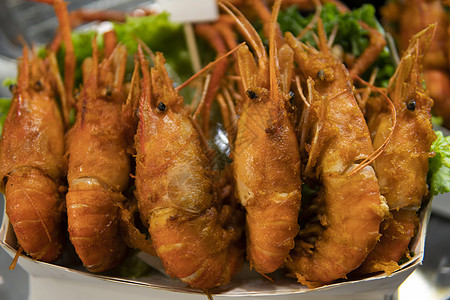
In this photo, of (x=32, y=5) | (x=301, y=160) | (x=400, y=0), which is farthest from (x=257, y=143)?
(x=32, y=5)

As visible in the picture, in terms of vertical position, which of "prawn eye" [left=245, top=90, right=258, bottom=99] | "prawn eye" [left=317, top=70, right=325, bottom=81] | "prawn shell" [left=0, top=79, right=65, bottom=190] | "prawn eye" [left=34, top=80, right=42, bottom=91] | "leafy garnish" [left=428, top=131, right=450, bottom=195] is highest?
"prawn eye" [left=317, top=70, right=325, bottom=81]

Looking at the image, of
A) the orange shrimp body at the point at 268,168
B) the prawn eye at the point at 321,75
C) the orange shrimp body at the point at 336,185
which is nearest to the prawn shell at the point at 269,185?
the orange shrimp body at the point at 268,168

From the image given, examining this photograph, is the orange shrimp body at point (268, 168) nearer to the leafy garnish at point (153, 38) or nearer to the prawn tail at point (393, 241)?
the prawn tail at point (393, 241)

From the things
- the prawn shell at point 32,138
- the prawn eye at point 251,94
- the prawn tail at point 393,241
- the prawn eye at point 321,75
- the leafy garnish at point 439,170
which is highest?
the prawn eye at point 321,75

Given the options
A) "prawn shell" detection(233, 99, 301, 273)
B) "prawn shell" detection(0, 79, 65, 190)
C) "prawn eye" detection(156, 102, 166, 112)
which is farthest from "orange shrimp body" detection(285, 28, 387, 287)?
"prawn shell" detection(0, 79, 65, 190)

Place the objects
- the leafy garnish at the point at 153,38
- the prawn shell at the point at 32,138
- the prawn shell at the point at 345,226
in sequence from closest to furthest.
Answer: the prawn shell at the point at 345,226 → the prawn shell at the point at 32,138 → the leafy garnish at the point at 153,38

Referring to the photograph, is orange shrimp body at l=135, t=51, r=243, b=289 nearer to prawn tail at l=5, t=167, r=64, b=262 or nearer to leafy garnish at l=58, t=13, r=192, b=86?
prawn tail at l=5, t=167, r=64, b=262

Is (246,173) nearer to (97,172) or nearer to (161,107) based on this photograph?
(161,107)
